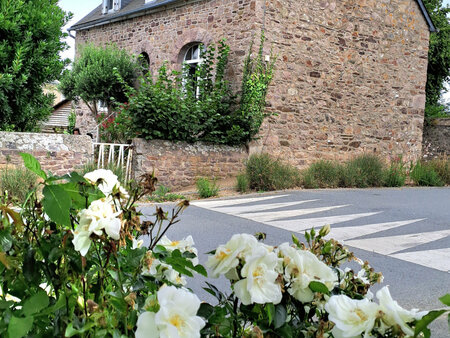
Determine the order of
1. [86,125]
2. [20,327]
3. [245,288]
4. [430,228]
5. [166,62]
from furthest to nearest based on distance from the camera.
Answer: [86,125] < [166,62] < [430,228] < [245,288] < [20,327]

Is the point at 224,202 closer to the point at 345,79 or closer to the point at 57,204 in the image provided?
the point at 345,79

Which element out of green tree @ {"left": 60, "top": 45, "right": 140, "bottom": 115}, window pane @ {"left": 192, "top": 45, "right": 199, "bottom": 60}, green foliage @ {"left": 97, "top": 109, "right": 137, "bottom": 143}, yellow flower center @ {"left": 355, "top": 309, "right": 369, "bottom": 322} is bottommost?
yellow flower center @ {"left": 355, "top": 309, "right": 369, "bottom": 322}

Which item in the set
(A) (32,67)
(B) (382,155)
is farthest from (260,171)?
(B) (382,155)

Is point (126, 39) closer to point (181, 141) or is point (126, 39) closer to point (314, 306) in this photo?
point (181, 141)

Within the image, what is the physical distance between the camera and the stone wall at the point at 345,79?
1412cm

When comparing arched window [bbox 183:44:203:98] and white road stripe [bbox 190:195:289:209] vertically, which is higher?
arched window [bbox 183:44:203:98]

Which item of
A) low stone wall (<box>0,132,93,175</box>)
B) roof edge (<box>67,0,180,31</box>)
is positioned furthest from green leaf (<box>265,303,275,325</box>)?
roof edge (<box>67,0,180,31</box>)

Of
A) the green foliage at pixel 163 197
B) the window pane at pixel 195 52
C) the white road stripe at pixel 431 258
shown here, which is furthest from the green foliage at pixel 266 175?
the white road stripe at pixel 431 258

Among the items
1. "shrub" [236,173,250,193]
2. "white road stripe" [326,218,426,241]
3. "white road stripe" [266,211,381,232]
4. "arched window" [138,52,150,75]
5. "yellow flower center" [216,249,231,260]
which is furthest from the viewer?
"arched window" [138,52,150,75]

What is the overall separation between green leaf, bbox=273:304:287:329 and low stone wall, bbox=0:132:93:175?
8.66 meters

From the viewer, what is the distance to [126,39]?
1769 cm

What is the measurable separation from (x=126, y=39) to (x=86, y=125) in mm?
4054

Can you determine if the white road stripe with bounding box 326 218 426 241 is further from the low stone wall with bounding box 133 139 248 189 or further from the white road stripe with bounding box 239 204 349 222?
the low stone wall with bounding box 133 139 248 189

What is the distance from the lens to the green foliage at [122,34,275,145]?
38.3 ft
